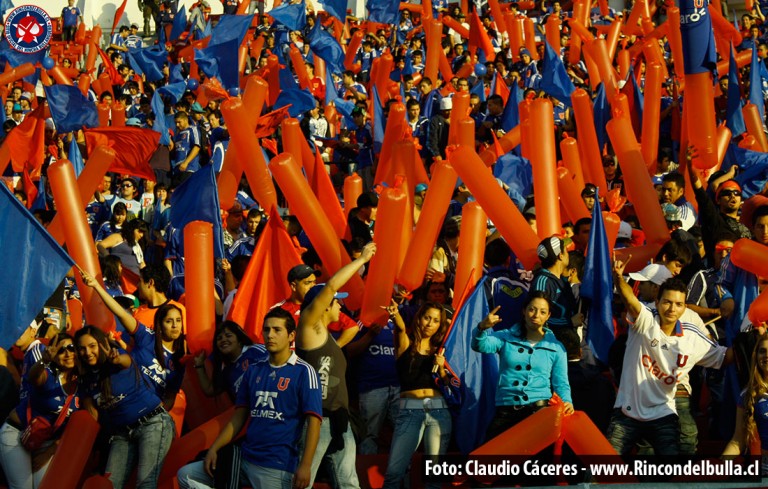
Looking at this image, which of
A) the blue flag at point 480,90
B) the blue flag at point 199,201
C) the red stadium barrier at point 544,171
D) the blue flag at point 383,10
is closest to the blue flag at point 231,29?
the blue flag at point 480,90

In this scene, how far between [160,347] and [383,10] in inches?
533

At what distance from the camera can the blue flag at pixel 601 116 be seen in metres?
11.5

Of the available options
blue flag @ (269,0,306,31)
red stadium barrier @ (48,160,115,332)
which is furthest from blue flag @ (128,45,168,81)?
red stadium barrier @ (48,160,115,332)

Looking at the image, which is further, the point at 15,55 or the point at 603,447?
the point at 15,55

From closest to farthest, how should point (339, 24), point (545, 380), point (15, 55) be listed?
point (545, 380), point (15, 55), point (339, 24)

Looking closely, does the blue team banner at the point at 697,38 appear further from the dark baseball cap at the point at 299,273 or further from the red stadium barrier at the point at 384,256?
the dark baseball cap at the point at 299,273

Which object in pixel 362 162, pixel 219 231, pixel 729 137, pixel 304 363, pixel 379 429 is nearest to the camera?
pixel 304 363

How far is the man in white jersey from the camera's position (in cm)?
588

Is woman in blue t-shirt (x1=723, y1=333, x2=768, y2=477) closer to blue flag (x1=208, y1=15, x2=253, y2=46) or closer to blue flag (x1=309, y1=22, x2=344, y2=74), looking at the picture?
blue flag (x1=208, y1=15, x2=253, y2=46)

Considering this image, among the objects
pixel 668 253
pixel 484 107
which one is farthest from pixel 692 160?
pixel 484 107

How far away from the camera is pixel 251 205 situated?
1045 cm

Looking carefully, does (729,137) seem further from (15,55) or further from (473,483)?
(15,55)

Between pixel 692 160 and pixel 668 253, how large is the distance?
2945mm

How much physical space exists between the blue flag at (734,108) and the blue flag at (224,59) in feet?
19.0
